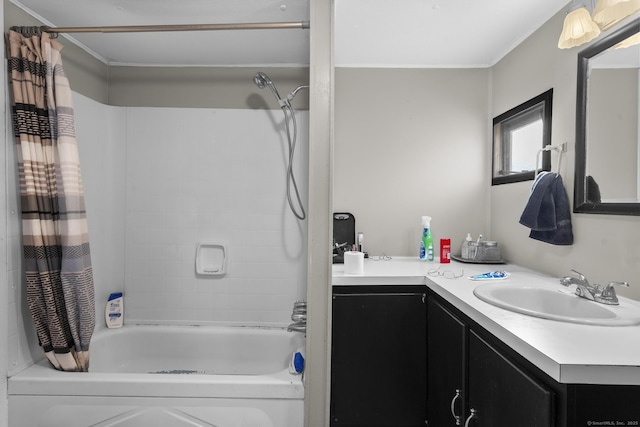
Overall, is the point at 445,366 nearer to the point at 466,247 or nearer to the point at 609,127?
the point at 466,247

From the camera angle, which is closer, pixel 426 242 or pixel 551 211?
pixel 551 211

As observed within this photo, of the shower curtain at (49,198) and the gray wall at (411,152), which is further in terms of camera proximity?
the gray wall at (411,152)

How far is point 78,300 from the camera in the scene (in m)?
1.60

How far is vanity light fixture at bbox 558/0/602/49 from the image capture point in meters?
1.38

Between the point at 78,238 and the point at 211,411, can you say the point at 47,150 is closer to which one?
the point at 78,238

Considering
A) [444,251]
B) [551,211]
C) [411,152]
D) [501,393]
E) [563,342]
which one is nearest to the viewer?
[563,342]

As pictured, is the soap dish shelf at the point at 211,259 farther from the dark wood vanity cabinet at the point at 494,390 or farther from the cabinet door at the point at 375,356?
the dark wood vanity cabinet at the point at 494,390

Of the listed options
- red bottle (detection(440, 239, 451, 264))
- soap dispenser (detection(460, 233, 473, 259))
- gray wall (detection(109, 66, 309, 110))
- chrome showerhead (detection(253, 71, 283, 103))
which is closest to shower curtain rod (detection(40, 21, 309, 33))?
chrome showerhead (detection(253, 71, 283, 103))

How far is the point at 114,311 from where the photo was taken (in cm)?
225

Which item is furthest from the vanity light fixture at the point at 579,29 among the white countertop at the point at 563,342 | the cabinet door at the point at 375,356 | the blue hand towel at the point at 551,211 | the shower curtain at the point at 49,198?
the shower curtain at the point at 49,198

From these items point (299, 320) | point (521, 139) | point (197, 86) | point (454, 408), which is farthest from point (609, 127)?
point (197, 86)

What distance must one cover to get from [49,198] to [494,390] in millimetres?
2007

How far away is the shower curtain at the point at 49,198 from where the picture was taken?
1.53 m

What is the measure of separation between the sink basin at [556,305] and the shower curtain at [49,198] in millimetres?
1810
